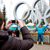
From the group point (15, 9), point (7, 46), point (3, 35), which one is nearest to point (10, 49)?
point (7, 46)

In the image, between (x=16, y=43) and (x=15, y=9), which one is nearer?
(x=16, y=43)

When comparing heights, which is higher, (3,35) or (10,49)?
(3,35)

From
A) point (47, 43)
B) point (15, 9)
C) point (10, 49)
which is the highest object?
point (15, 9)

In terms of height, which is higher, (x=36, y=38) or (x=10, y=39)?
(x=10, y=39)

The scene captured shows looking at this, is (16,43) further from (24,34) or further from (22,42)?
(24,34)

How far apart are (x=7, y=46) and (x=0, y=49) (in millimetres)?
80

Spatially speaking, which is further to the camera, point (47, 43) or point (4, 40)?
point (47, 43)

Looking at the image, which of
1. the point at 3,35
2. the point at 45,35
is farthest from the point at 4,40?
the point at 45,35

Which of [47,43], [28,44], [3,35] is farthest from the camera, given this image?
[47,43]

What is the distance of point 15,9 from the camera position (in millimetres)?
11656

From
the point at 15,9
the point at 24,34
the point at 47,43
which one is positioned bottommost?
the point at 47,43

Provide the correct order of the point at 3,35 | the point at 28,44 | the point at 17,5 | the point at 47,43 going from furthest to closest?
the point at 17,5
the point at 47,43
the point at 28,44
the point at 3,35

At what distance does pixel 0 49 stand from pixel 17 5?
36.4ft

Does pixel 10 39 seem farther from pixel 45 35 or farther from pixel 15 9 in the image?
pixel 15 9
